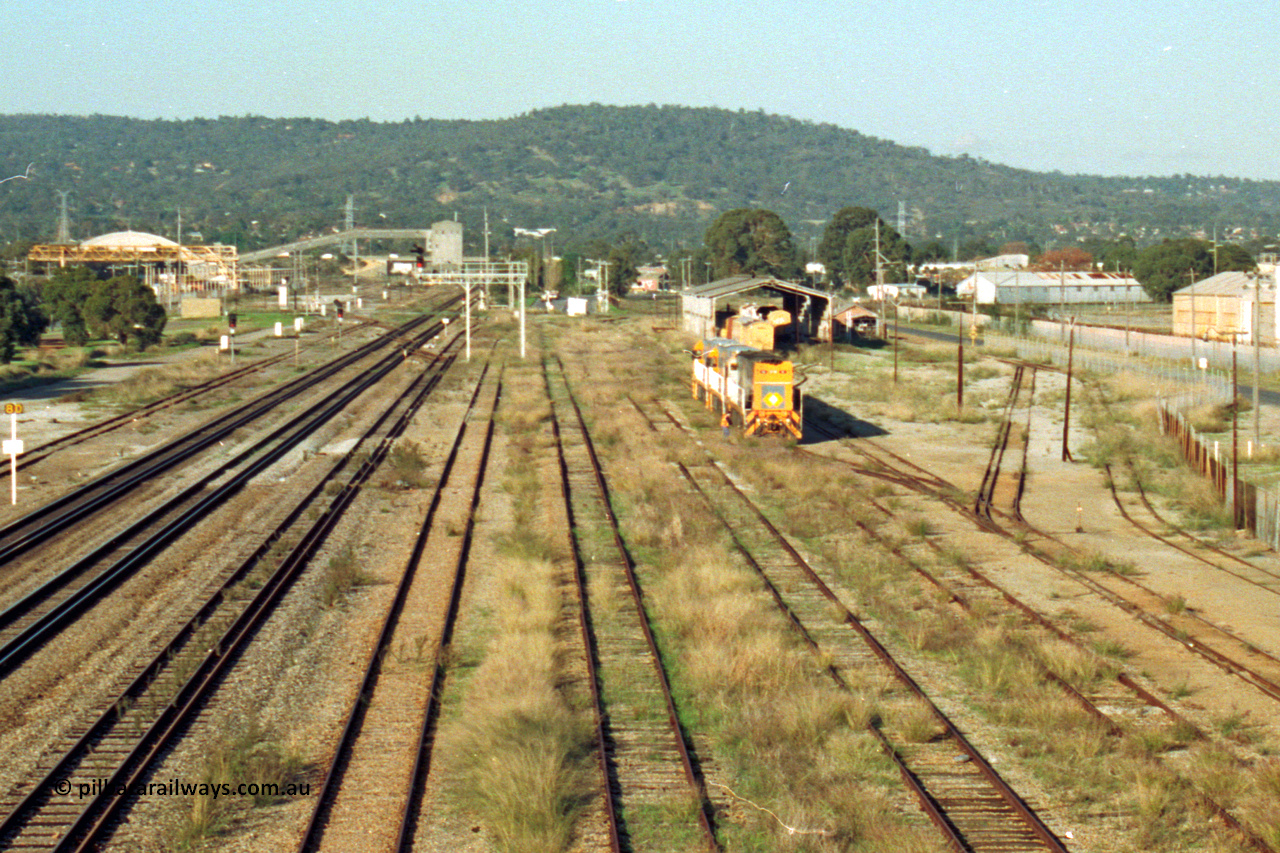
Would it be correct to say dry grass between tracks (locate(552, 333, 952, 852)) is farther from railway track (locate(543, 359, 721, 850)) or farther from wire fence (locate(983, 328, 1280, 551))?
wire fence (locate(983, 328, 1280, 551))

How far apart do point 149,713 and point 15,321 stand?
48.9m

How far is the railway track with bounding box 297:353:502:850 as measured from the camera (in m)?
10.1

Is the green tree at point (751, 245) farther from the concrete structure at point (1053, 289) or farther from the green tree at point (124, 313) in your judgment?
the green tree at point (124, 313)

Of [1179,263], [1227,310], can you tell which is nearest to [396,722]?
[1227,310]

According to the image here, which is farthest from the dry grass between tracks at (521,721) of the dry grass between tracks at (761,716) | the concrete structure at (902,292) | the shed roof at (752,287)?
the concrete structure at (902,292)

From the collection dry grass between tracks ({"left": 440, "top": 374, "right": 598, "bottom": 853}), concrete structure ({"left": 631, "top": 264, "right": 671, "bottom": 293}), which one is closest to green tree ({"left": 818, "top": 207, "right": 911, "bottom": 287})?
concrete structure ({"left": 631, "top": 264, "right": 671, "bottom": 293})

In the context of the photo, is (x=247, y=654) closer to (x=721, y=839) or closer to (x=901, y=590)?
(x=721, y=839)

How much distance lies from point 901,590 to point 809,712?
Result: 6658 millimetres

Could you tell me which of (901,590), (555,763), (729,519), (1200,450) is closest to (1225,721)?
(901,590)

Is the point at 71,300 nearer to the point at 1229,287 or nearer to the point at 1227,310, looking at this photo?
the point at 1227,310

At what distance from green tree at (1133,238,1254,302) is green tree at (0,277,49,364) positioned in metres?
93.2

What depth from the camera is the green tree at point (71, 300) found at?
208 ft

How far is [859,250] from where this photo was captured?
489 feet

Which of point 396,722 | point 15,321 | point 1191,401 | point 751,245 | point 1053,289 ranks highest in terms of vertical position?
point 751,245
